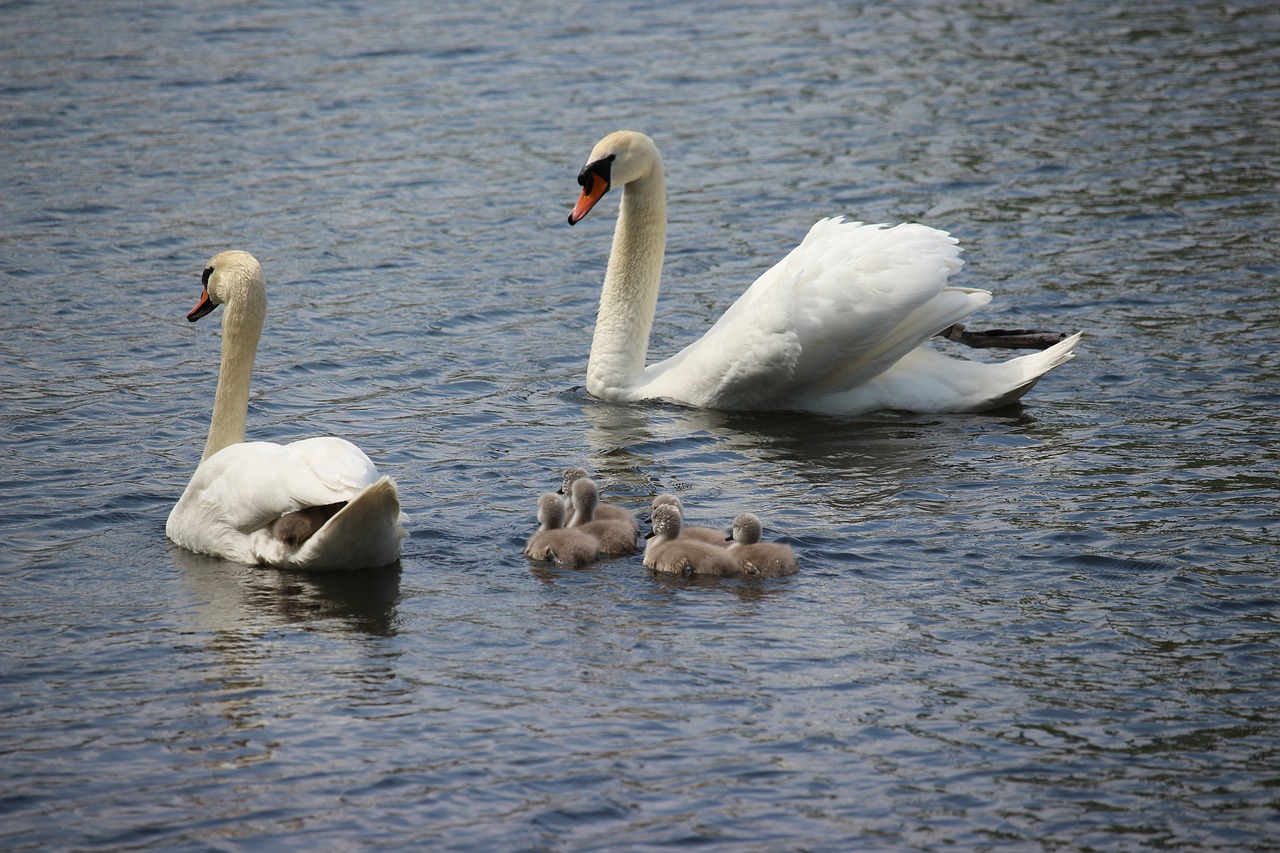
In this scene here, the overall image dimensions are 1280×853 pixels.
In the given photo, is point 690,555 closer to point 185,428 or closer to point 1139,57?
point 185,428

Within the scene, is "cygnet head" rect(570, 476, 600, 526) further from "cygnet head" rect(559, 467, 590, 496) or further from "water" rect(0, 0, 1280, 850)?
"water" rect(0, 0, 1280, 850)

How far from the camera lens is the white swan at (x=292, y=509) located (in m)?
7.49

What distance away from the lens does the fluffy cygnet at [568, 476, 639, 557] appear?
8.10 meters

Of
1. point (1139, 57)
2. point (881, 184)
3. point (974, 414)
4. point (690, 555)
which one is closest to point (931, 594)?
point (690, 555)

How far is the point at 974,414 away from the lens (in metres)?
10.7

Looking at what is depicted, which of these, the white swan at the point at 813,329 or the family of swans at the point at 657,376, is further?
the white swan at the point at 813,329

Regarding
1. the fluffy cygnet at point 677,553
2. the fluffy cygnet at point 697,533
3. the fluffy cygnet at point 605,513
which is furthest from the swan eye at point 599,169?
the fluffy cygnet at point 677,553

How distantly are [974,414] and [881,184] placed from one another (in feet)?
18.7

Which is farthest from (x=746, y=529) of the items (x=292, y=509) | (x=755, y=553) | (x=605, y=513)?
(x=292, y=509)

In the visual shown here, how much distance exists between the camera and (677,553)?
7.75m

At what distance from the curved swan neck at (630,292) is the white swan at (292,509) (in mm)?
3408

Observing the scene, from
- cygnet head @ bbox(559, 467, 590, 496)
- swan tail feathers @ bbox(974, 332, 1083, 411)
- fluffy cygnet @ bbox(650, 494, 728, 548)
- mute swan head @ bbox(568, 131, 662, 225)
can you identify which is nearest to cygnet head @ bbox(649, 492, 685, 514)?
fluffy cygnet @ bbox(650, 494, 728, 548)

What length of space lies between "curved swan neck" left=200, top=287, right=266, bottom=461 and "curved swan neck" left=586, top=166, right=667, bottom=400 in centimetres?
308

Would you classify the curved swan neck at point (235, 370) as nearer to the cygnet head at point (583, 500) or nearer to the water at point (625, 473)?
the water at point (625, 473)
